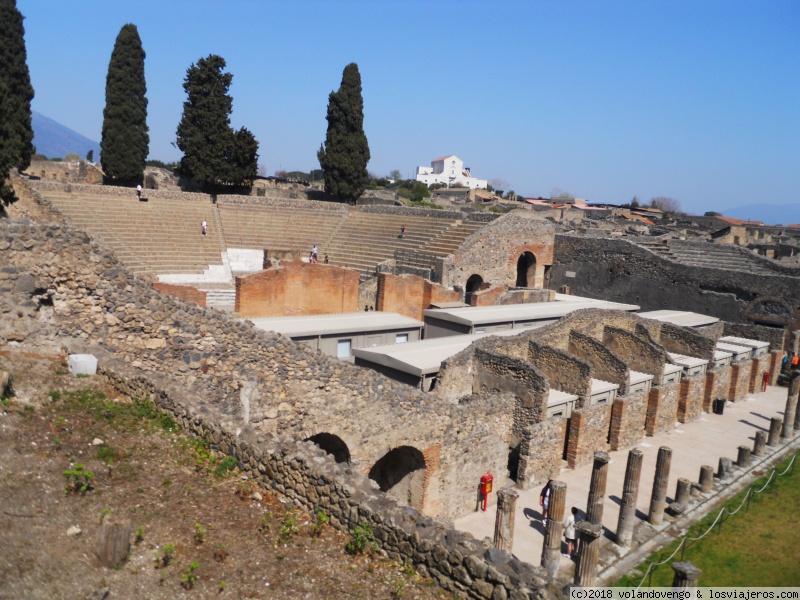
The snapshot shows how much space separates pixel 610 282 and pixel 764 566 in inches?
758

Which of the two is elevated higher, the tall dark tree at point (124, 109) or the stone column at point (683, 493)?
the tall dark tree at point (124, 109)

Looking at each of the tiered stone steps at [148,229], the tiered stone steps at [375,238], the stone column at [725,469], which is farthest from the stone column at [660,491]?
the tiered stone steps at [148,229]

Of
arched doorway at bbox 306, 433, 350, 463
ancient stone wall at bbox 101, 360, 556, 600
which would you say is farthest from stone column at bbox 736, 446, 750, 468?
ancient stone wall at bbox 101, 360, 556, 600

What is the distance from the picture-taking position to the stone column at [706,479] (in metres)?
13.1

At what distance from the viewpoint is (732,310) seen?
2439cm

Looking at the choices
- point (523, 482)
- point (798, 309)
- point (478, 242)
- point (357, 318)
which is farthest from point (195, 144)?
point (798, 309)

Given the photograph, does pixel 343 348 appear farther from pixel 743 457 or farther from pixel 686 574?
pixel 686 574

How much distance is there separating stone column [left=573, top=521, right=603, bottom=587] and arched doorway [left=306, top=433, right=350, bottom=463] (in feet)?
12.0

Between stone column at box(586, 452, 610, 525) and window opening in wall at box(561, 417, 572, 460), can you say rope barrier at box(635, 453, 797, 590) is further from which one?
window opening in wall at box(561, 417, 572, 460)

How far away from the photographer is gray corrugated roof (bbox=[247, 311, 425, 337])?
1523cm

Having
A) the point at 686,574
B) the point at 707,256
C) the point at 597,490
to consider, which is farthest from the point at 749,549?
the point at 707,256

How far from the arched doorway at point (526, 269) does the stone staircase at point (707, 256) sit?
16.2 feet

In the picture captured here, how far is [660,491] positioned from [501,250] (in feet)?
58.7

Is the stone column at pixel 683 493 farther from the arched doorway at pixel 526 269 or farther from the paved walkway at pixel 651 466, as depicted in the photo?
the arched doorway at pixel 526 269
